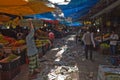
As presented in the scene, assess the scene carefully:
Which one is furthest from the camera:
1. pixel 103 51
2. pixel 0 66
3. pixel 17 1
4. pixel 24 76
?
pixel 103 51

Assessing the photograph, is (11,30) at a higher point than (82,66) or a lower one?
higher

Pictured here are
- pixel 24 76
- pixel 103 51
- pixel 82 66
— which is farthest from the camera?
pixel 103 51

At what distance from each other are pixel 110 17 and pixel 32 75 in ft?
41.7

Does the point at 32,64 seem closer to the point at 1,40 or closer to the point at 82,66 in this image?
the point at 82,66

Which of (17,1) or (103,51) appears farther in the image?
(103,51)

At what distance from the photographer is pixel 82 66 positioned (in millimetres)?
13844

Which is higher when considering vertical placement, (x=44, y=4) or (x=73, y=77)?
(x=44, y=4)

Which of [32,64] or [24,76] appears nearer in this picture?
[32,64]

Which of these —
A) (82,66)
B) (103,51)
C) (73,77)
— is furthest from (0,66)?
(103,51)

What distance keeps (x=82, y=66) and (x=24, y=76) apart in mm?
3432

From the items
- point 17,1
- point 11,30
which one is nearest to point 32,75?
point 17,1

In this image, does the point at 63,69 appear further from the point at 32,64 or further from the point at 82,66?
the point at 32,64

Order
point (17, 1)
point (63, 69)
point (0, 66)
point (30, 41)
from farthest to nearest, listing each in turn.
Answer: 1. point (63, 69)
2. point (0, 66)
3. point (30, 41)
4. point (17, 1)

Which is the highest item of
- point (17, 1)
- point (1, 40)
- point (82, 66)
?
point (17, 1)
